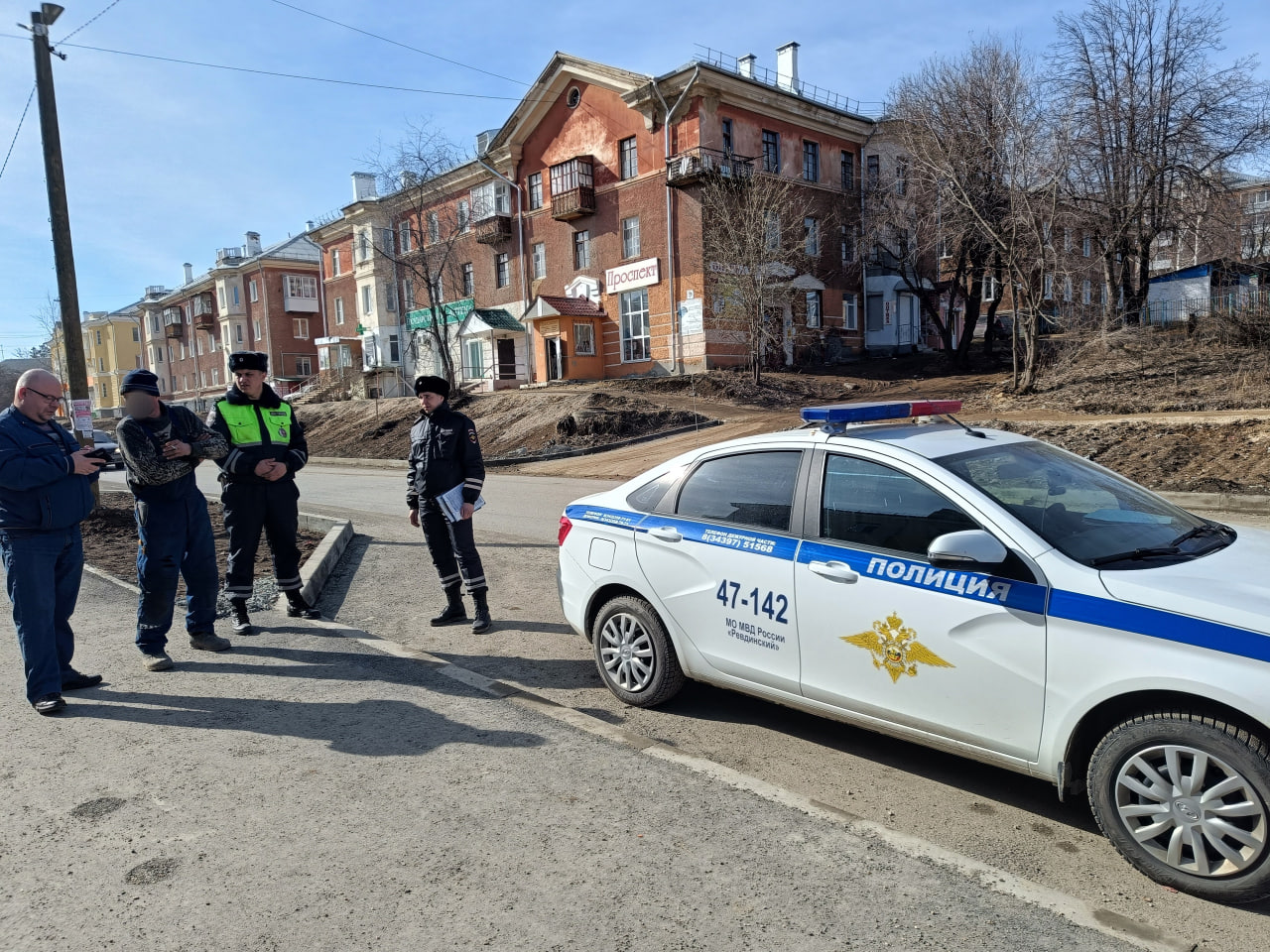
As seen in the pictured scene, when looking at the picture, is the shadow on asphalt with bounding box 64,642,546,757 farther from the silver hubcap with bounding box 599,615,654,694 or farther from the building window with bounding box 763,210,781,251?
the building window with bounding box 763,210,781,251

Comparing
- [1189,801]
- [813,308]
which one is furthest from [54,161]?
[813,308]

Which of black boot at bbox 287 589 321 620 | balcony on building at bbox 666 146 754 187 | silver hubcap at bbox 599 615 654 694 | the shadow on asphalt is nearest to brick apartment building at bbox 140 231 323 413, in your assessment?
balcony on building at bbox 666 146 754 187

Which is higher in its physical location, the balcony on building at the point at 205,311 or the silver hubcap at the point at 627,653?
the balcony on building at the point at 205,311

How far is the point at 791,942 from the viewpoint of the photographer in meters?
2.57

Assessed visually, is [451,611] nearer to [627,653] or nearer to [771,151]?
[627,653]

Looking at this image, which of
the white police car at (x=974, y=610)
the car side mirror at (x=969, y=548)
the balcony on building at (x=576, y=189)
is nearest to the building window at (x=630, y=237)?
the balcony on building at (x=576, y=189)

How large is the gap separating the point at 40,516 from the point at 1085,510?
526 centimetres

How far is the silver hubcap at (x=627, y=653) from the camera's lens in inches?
180

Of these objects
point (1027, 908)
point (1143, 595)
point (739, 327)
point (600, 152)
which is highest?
point (600, 152)

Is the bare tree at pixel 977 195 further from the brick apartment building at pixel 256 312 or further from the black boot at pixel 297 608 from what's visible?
the brick apartment building at pixel 256 312

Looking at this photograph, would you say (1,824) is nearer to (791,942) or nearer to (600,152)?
(791,942)

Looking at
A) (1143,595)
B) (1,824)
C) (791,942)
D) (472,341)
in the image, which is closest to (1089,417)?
(1143,595)

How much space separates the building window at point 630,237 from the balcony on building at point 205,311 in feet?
144

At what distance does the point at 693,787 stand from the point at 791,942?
3.52ft
